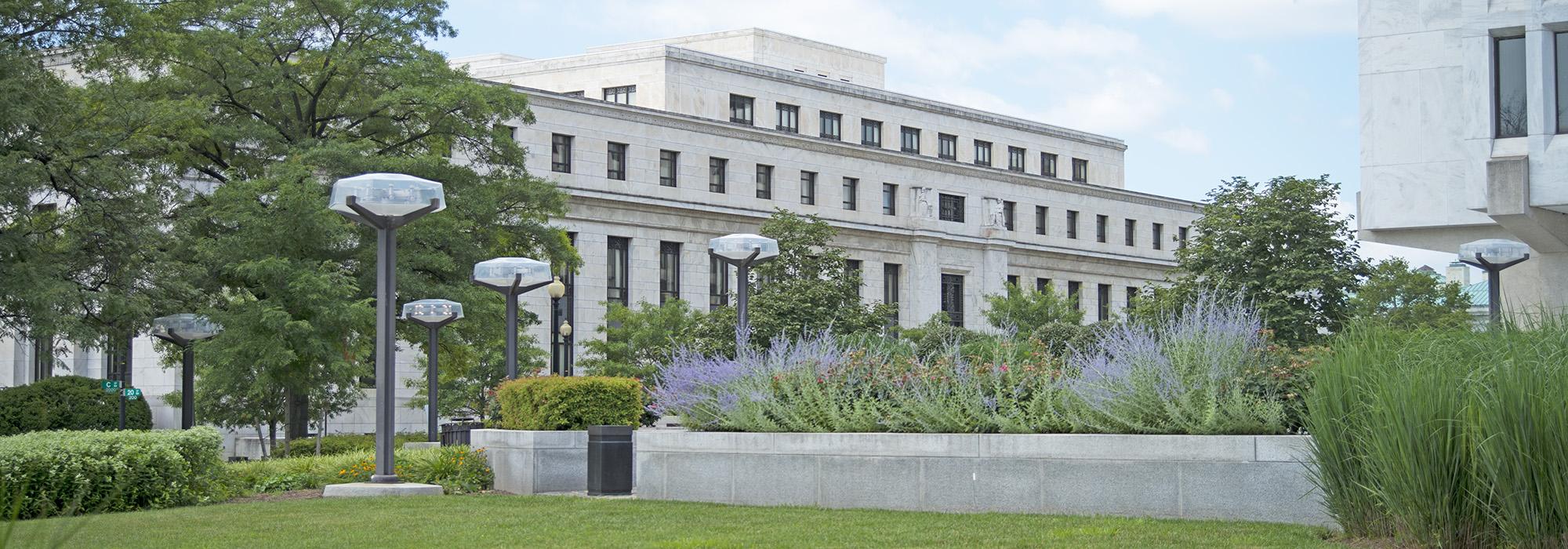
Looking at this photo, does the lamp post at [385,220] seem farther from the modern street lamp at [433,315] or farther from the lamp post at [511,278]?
the modern street lamp at [433,315]

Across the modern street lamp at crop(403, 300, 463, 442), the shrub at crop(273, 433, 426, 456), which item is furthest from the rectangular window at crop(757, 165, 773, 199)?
the modern street lamp at crop(403, 300, 463, 442)

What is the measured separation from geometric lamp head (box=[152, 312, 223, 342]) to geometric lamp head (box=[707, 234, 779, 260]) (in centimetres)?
1185

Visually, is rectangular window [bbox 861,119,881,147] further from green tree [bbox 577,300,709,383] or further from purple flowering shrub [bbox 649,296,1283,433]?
purple flowering shrub [bbox 649,296,1283,433]

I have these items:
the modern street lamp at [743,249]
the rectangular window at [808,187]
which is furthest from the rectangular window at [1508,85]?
the rectangular window at [808,187]

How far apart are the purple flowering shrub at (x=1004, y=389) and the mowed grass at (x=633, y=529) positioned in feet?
3.82

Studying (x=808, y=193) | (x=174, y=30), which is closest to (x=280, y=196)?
(x=174, y=30)

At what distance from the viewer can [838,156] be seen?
236 feet

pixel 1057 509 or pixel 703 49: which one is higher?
pixel 703 49

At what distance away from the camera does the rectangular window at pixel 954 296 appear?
7669 centimetres

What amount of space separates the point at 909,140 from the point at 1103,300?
17.7 meters

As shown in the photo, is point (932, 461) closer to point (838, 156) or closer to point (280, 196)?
point (280, 196)

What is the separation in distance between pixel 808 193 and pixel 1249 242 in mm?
33096

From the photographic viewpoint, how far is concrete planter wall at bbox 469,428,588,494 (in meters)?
18.8

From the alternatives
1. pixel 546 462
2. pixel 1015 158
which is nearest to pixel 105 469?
pixel 546 462
